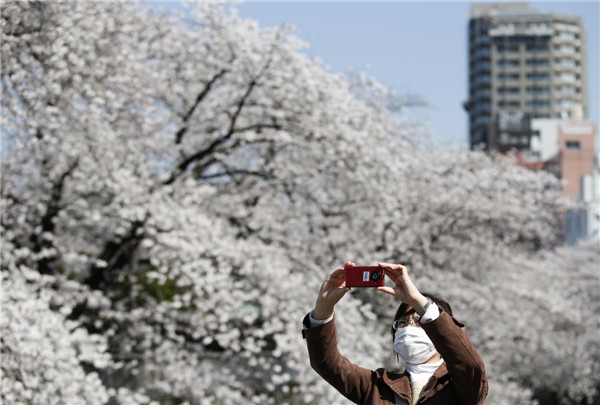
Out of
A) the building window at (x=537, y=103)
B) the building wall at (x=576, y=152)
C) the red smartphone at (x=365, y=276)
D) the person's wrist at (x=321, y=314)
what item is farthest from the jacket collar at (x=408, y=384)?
the building window at (x=537, y=103)

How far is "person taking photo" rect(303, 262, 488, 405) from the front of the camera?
2387mm

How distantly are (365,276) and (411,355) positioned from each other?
0.44 meters

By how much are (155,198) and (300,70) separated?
2353 mm

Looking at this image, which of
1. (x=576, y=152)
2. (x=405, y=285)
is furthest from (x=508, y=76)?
(x=405, y=285)

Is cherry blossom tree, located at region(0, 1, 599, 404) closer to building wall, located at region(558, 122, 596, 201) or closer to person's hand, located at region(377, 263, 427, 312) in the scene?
person's hand, located at region(377, 263, 427, 312)

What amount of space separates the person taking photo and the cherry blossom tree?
460 cm

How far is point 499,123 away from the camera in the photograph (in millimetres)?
67688

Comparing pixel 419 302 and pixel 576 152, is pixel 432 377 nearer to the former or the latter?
pixel 419 302

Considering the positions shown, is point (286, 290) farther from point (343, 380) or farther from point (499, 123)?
point (499, 123)

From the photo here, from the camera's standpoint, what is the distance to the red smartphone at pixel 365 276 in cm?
236

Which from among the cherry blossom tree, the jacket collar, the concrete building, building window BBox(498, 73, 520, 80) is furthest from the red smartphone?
building window BBox(498, 73, 520, 80)

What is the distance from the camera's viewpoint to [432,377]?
2680 millimetres

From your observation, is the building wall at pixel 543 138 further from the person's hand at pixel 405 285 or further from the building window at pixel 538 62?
the person's hand at pixel 405 285

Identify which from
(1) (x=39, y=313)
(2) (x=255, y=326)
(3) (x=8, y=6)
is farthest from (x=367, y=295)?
(3) (x=8, y=6)
